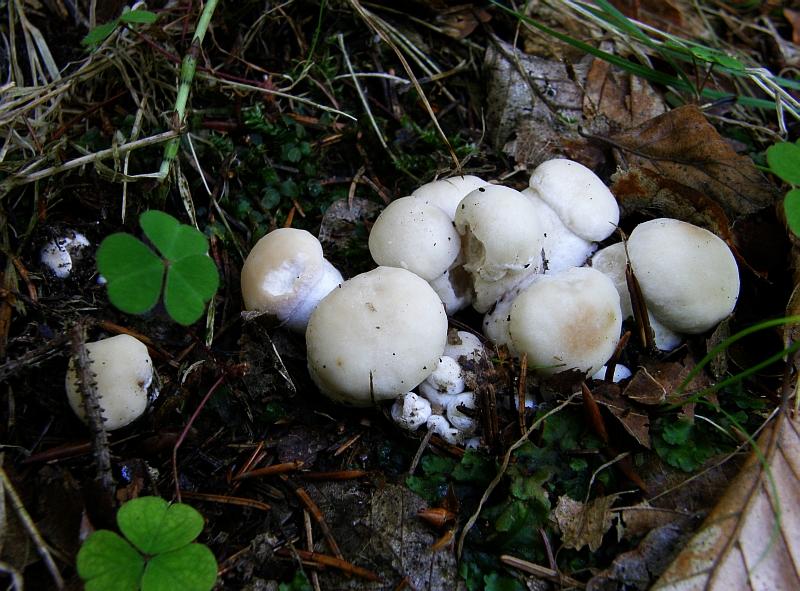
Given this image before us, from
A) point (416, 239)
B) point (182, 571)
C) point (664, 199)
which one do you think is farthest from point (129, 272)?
point (664, 199)

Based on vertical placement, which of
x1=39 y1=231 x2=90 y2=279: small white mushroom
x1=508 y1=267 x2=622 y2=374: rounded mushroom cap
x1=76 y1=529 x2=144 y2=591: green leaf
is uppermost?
x1=508 y1=267 x2=622 y2=374: rounded mushroom cap

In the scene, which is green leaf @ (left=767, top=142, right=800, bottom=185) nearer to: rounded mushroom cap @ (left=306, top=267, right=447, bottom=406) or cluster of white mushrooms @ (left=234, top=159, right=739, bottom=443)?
cluster of white mushrooms @ (left=234, top=159, right=739, bottom=443)

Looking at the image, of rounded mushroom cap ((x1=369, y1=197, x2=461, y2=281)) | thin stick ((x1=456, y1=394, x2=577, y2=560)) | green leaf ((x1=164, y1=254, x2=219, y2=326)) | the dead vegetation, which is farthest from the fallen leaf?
green leaf ((x1=164, y1=254, x2=219, y2=326))

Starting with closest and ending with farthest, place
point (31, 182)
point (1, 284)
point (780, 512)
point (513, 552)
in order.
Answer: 1. point (780, 512)
2. point (513, 552)
3. point (1, 284)
4. point (31, 182)

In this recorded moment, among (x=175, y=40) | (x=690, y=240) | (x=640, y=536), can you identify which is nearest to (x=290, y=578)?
(x=640, y=536)

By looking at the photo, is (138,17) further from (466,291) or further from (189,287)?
(466,291)

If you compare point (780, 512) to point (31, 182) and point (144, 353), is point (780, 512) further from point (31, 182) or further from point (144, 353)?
point (31, 182)

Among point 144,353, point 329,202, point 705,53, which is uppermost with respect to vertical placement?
point 705,53
